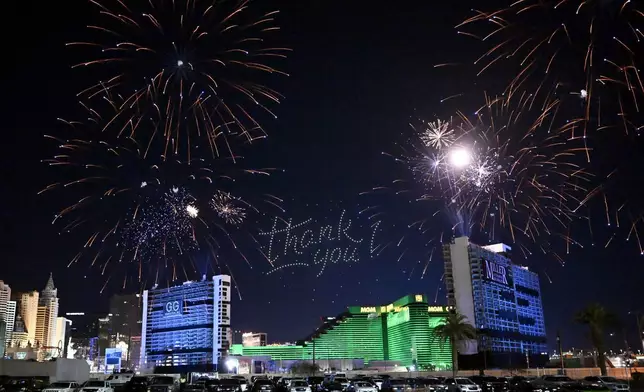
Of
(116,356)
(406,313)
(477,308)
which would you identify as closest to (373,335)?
(406,313)

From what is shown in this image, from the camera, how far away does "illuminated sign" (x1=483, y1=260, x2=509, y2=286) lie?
137 metres

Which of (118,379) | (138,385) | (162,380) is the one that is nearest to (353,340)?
(118,379)

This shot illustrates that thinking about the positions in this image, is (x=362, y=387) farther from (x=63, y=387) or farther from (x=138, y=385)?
(x=63, y=387)

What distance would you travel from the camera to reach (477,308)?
13225cm

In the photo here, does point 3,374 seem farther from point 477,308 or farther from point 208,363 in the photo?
point 208,363

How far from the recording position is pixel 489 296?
453 feet

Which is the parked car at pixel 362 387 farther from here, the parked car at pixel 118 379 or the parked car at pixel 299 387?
the parked car at pixel 118 379

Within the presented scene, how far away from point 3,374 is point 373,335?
5776 inches

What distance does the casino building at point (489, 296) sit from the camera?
132 metres

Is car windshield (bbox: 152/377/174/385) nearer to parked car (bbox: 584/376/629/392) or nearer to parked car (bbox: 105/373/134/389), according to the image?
parked car (bbox: 105/373/134/389)

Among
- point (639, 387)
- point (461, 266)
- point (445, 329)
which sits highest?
point (461, 266)

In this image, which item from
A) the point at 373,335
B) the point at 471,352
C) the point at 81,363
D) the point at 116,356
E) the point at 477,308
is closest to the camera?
the point at 81,363

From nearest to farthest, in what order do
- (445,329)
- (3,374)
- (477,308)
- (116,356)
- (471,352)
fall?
(3,374) → (445,329) → (116,356) → (471,352) → (477,308)

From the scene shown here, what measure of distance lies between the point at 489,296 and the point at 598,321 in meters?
71.3
